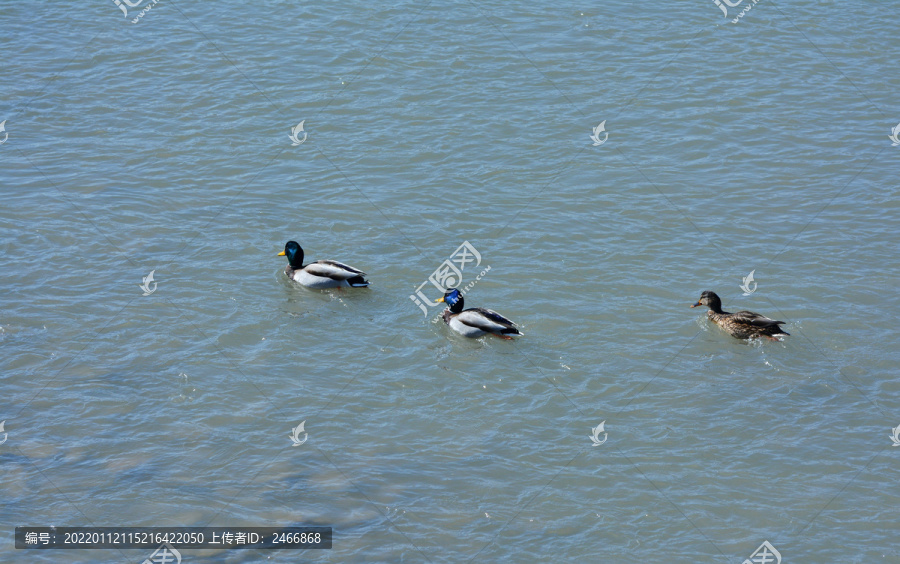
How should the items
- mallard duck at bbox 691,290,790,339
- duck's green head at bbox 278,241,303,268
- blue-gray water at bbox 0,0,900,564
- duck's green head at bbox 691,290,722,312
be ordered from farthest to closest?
duck's green head at bbox 278,241,303,268
duck's green head at bbox 691,290,722,312
mallard duck at bbox 691,290,790,339
blue-gray water at bbox 0,0,900,564

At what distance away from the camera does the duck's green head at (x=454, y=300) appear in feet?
47.7

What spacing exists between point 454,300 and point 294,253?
8.96 feet

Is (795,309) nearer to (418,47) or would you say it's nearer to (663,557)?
(663,557)

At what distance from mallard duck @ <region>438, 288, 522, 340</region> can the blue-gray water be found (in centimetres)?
22

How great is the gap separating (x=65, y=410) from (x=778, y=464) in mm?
8499

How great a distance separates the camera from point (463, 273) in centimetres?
1560

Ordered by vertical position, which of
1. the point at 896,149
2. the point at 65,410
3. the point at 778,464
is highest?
the point at 896,149

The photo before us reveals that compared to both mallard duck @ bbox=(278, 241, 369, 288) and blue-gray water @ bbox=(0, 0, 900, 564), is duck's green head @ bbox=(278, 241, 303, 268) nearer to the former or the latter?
mallard duck @ bbox=(278, 241, 369, 288)

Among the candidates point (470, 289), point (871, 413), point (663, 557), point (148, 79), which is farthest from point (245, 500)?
point (148, 79)

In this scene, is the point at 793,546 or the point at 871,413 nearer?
the point at 793,546

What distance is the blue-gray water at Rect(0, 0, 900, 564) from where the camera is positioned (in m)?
11.2

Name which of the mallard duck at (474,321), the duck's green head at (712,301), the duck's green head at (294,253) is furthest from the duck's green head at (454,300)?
the duck's green head at (712,301)

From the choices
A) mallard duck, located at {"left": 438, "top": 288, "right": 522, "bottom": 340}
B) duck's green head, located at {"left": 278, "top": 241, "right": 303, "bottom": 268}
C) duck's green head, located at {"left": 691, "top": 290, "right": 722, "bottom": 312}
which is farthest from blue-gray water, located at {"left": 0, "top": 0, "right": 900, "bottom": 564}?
duck's green head, located at {"left": 278, "top": 241, "right": 303, "bottom": 268}

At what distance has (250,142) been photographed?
18.9m
